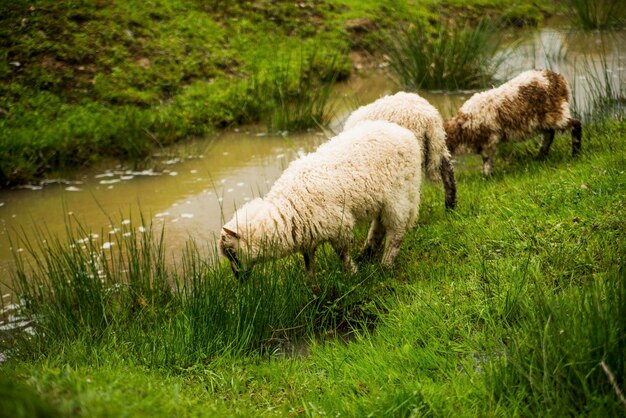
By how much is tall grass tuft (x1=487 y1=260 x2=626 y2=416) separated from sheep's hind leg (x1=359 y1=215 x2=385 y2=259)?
281cm

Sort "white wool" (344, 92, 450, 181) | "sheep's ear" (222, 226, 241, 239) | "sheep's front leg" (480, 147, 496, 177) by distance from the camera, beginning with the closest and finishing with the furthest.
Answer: "sheep's ear" (222, 226, 241, 239)
"white wool" (344, 92, 450, 181)
"sheep's front leg" (480, 147, 496, 177)

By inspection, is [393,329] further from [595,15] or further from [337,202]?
[595,15]

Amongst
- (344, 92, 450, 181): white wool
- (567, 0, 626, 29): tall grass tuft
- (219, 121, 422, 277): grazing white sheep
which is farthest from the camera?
(567, 0, 626, 29): tall grass tuft

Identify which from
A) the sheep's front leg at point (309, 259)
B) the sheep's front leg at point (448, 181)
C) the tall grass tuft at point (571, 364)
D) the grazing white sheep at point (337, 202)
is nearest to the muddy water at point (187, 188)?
the sheep's front leg at point (309, 259)

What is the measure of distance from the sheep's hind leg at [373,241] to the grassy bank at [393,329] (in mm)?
339

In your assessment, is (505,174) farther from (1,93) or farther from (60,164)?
(1,93)

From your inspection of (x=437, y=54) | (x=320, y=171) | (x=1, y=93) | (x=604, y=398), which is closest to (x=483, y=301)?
(x=604, y=398)

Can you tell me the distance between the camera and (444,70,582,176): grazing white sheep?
717cm

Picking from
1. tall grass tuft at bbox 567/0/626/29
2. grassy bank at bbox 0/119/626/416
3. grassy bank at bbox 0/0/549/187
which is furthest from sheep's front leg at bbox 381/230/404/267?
tall grass tuft at bbox 567/0/626/29

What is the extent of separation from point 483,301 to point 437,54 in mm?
7328

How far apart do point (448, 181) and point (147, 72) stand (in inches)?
298

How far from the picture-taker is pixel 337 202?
5.11 m

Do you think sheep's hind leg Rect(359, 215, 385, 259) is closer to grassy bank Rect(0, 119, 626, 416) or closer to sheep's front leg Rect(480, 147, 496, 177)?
grassy bank Rect(0, 119, 626, 416)

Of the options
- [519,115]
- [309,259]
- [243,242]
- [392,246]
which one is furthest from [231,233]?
[519,115]
